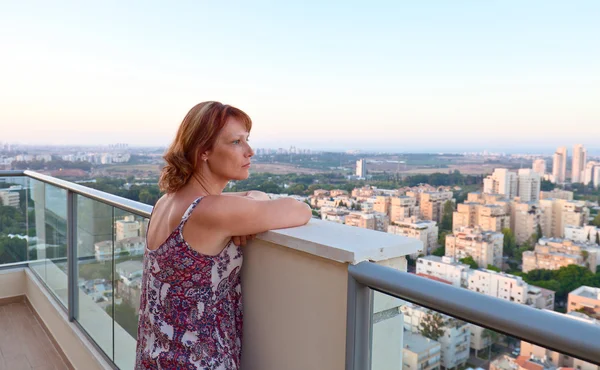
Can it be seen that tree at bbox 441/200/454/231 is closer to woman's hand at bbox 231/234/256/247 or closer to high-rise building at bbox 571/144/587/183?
high-rise building at bbox 571/144/587/183

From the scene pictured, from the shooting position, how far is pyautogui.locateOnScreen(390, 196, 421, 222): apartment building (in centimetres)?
1019

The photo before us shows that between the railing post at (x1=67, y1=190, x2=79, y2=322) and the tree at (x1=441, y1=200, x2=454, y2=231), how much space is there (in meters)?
10.8

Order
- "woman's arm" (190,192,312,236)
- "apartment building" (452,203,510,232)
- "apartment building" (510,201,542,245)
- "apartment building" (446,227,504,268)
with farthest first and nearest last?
1. "apartment building" (510,201,542,245)
2. "apartment building" (452,203,510,232)
3. "apartment building" (446,227,504,268)
4. "woman's arm" (190,192,312,236)

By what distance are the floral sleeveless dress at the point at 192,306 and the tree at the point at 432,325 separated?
0.67m

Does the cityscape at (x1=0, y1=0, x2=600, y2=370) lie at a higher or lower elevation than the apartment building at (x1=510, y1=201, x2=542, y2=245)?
higher

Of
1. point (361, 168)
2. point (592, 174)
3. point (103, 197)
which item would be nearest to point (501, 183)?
point (592, 174)

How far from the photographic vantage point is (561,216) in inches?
604

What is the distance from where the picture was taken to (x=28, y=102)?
16156 millimetres

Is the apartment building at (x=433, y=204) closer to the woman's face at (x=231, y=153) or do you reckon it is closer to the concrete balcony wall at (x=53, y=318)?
the concrete balcony wall at (x=53, y=318)

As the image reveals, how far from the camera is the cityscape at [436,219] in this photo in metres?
1.00

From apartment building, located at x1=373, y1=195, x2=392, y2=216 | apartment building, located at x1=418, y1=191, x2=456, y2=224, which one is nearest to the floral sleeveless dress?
apartment building, located at x1=373, y1=195, x2=392, y2=216

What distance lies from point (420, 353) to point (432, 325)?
0.42ft

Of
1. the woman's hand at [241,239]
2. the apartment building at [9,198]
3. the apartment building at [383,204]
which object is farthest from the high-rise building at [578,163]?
the woman's hand at [241,239]

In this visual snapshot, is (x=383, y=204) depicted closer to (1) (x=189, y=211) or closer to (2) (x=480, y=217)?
(2) (x=480, y=217)
